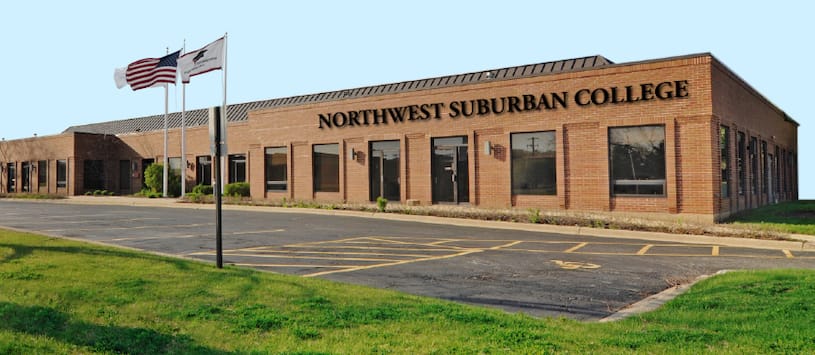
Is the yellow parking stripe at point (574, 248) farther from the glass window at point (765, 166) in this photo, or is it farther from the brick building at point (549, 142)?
the glass window at point (765, 166)

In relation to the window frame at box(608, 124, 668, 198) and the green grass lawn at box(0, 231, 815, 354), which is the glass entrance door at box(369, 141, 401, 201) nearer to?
the window frame at box(608, 124, 668, 198)

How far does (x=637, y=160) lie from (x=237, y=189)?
21100mm

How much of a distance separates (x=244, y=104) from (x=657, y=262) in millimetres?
37815

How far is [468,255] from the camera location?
11.3m

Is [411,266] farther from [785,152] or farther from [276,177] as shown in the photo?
[785,152]

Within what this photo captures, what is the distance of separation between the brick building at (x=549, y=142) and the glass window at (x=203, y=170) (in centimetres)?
786

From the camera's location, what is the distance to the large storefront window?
739 inches

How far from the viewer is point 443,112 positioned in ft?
77.2

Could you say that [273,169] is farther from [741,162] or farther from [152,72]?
[741,162]

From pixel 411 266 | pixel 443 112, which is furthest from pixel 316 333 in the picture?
pixel 443 112

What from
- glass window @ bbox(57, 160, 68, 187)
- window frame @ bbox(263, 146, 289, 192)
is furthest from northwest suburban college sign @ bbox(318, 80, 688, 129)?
glass window @ bbox(57, 160, 68, 187)

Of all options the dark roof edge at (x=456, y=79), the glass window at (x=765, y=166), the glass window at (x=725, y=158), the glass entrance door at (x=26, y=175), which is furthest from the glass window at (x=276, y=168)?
the glass entrance door at (x=26, y=175)

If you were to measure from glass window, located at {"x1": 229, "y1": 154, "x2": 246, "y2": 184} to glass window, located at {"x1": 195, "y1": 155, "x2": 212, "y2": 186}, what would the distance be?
201 cm

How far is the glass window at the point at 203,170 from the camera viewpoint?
37.1 m
